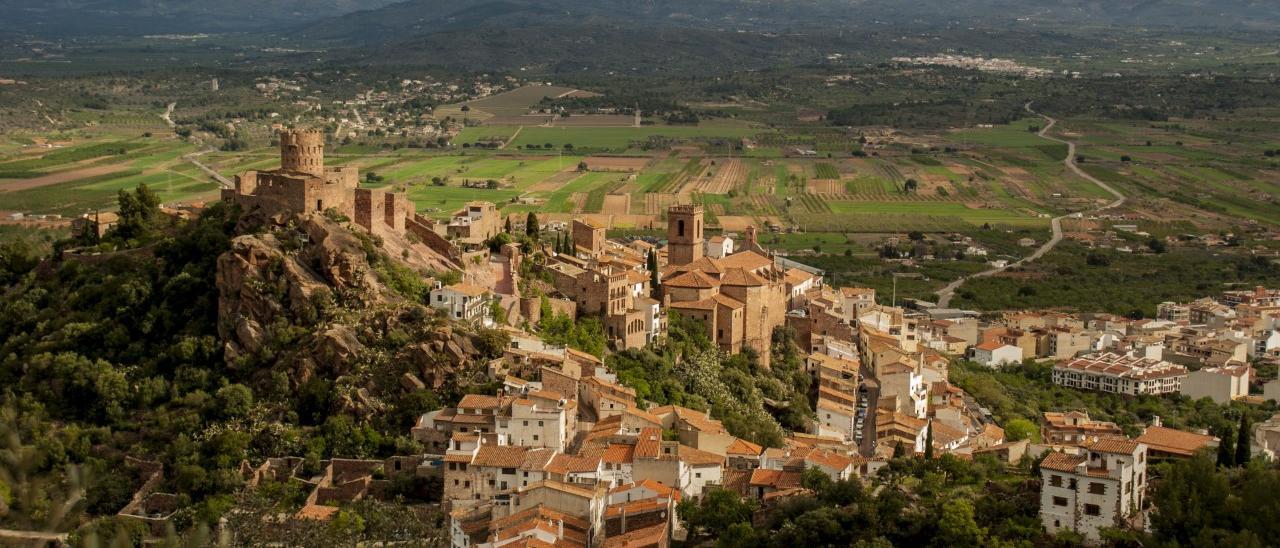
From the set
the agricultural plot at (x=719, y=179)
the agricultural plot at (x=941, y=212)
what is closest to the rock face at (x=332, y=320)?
the agricultural plot at (x=941, y=212)

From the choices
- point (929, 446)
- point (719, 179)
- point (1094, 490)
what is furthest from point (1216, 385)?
point (719, 179)

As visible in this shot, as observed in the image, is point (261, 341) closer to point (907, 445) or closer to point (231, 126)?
point (907, 445)

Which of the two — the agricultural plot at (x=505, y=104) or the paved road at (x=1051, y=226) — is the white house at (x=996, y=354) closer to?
the paved road at (x=1051, y=226)

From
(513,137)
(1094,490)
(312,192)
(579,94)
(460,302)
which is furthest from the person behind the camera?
(579,94)

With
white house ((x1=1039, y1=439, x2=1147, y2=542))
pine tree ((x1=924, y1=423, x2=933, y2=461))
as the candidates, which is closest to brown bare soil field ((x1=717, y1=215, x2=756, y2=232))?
pine tree ((x1=924, y1=423, x2=933, y2=461))

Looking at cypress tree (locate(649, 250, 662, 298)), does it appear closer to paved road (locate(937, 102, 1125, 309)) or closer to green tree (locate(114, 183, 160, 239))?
green tree (locate(114, 183, 160, 239))

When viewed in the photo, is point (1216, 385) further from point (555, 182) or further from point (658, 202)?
point (555, 182)
